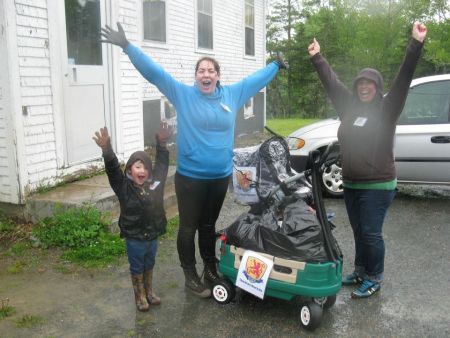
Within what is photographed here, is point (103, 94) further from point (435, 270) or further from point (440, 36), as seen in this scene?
point (440, 36)

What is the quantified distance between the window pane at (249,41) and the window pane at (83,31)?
348 inches

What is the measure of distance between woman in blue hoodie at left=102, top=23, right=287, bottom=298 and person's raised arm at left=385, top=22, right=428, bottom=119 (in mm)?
1066

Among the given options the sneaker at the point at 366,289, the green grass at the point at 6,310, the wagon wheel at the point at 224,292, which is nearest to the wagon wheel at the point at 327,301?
the sneaker at the point at 366,289

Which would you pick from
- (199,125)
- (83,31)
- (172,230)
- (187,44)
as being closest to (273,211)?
(199,125)

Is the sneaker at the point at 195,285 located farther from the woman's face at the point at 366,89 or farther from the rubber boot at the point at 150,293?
the woman's face at the point at 366,89

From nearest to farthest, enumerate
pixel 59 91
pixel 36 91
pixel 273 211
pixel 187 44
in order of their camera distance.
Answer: pixel 273 211, pixel 36 91, pixel 59 91, pixel 187 44

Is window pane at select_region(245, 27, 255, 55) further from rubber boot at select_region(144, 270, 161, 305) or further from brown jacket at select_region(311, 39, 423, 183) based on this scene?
rubber boot at select_region(144, 270, 161, 305)

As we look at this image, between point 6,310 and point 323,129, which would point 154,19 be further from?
point 6,310

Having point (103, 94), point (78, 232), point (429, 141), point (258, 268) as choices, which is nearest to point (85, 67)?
point (103, 94)

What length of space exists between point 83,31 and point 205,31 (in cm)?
615

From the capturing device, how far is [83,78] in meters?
6.53

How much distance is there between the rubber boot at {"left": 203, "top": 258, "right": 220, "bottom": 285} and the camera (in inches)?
165

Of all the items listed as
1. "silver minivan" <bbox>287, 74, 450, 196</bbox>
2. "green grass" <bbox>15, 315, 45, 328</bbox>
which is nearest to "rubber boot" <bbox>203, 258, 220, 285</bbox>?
"green grass" <bbox>15, 315, 45, 328</bbox>

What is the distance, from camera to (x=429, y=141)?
659cm
